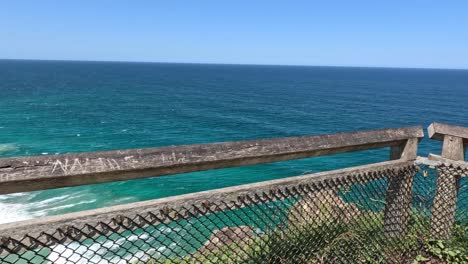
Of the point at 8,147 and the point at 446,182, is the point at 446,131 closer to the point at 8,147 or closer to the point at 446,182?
the point at 446,182

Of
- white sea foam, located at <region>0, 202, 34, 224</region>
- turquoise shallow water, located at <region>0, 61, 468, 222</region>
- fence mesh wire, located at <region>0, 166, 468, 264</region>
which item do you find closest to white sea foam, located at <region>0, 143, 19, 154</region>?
turquoise shallow water, located at <region>0, 61, 468, 222</region>

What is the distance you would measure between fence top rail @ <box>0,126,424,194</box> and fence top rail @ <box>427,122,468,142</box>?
1.02m

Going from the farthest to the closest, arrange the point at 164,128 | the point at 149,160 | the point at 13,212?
1. the point at 164,128
2. the point at 13,212
3. the point at 149,160

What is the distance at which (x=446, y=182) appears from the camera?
11.9 ft

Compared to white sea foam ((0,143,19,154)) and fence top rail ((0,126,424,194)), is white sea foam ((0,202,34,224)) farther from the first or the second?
fence top rail ((0,126,424,194))

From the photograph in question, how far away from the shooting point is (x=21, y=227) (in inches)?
69.9

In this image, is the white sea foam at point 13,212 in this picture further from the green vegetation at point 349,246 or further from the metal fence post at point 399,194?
the metal fence post at point 399,194

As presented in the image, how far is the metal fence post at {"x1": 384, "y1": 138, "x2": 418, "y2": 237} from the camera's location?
3412mm

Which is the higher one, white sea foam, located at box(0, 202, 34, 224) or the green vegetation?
the green vegetation

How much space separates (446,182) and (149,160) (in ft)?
9.51

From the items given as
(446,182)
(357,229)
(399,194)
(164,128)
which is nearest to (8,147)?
(164,128)

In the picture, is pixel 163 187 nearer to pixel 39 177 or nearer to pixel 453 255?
pixel 453 255

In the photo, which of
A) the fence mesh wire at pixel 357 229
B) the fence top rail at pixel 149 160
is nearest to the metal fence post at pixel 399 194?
the fence mesh wire at pixel 357 229

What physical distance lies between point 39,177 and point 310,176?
68.8 inches
